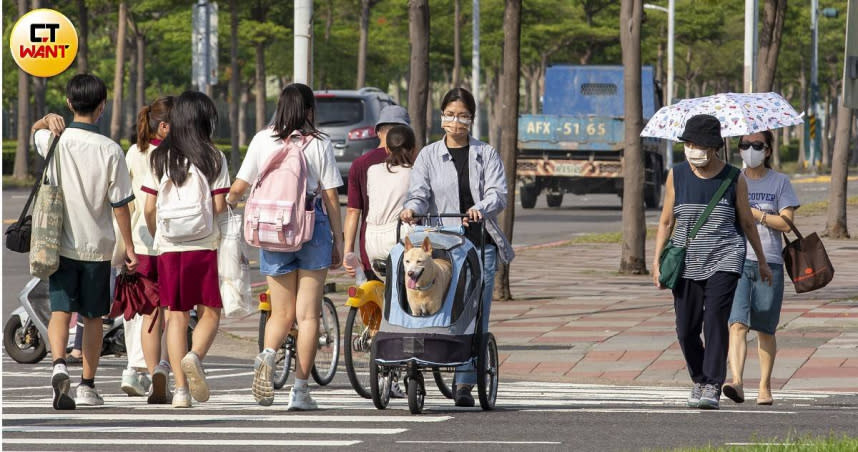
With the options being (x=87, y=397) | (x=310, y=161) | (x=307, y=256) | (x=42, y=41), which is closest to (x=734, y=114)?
(x=310, y=161)

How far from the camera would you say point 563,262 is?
20938mm

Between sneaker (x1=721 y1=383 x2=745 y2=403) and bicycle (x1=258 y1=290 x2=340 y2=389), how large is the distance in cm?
251

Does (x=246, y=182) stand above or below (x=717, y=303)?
above

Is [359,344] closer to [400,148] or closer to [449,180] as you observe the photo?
[400,148]

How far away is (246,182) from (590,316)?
6365mm

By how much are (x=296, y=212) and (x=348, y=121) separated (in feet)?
68.2

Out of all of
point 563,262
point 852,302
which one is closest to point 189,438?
point 852,302

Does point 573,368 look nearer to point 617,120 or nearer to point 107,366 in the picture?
point 107,366

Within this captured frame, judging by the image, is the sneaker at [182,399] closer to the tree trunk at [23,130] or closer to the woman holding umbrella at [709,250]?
the woman holding umbrella at [709,250]

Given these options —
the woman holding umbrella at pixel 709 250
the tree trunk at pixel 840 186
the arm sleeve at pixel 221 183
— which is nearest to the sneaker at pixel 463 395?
the woman holding umbrella at pixel 709 250

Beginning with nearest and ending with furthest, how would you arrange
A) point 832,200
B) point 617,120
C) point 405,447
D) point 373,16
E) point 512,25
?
point 405,447 < point 512,25 < point 832,200 < point 617,120 < point 373,16

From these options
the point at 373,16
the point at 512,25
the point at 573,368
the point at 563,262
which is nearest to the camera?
the point at 573,368

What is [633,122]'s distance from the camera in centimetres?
1869

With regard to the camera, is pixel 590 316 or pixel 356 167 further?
pixel 590 316
